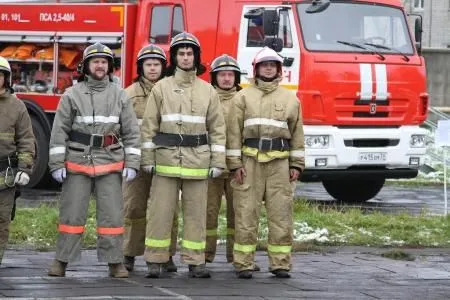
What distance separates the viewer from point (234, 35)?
16.2 metres

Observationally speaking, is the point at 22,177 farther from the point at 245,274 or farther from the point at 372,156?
the point at 372,156

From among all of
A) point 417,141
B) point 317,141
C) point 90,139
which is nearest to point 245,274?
point 90,139

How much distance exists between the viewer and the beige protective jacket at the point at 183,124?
991 centimetres

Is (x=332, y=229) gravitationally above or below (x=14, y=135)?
below

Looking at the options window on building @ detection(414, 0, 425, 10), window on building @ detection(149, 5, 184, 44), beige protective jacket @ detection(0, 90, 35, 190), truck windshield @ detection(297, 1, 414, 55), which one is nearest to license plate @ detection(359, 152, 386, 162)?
truck windshield @ detection(297, 1, 414, 55)

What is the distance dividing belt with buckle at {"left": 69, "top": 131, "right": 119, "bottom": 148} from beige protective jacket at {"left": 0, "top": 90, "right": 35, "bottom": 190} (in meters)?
0.41

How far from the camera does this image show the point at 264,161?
33.4 ft

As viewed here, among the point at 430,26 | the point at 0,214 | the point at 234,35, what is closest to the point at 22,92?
the point at 234,35

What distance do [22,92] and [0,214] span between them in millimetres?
8576

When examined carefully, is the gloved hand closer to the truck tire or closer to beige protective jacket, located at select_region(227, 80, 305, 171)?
beige protective jacket, located at select_region(227, 80, 305, 171)

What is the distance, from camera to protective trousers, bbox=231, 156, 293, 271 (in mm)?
10141

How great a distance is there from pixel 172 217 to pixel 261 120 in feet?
3.56

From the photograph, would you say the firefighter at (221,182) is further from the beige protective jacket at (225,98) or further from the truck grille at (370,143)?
the truck grille at (370,143)

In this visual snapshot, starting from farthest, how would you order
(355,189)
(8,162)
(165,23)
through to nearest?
(355,189)
(165,23)
(8,162)
